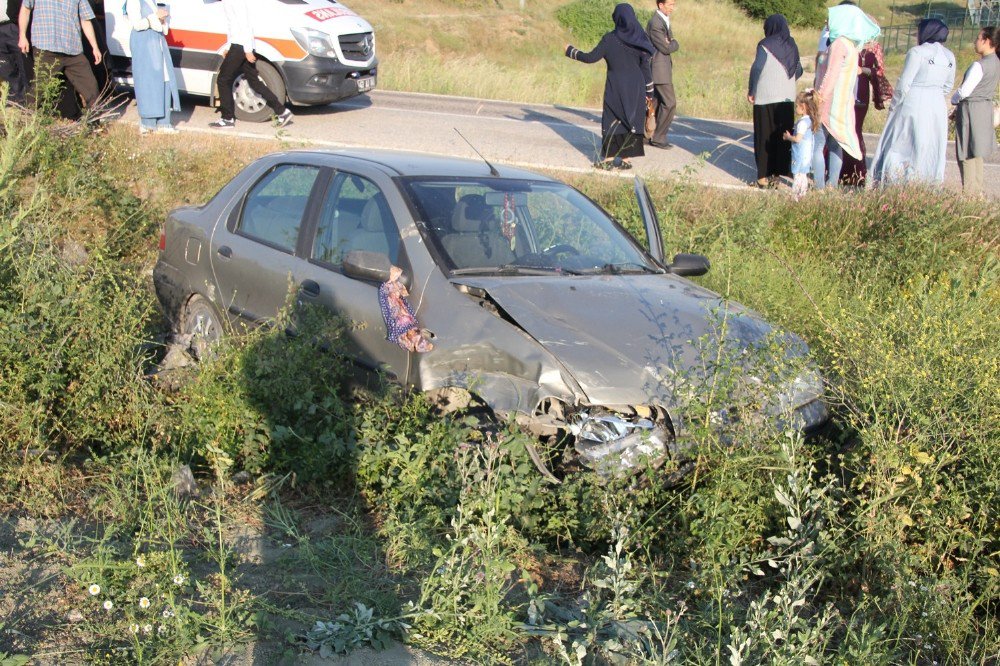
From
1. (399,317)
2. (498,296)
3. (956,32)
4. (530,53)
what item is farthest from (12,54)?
(956,32)

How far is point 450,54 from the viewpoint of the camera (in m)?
38.3

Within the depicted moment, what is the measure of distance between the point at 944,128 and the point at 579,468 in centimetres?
764

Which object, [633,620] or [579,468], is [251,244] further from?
[633,620]

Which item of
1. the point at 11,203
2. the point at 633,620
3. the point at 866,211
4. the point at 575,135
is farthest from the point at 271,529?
the point at 575,135

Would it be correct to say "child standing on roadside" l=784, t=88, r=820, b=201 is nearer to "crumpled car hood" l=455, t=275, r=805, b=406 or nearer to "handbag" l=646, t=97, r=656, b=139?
"handbag" l=646, t=97, r=656, b=139

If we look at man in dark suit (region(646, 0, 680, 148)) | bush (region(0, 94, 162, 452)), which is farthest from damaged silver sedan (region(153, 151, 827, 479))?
man in dark suit (region(646, 0, 680, 148))

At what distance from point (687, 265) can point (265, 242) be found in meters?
2.55

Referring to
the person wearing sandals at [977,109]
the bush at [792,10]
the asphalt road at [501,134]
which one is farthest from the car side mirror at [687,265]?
the bush at [792,10]

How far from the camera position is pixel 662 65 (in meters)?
13.1

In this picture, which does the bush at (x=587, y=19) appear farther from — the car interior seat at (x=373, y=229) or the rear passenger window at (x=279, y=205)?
the car interior seat at (x=373, y=229)

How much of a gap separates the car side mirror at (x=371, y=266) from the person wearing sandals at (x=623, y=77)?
21.7 feet

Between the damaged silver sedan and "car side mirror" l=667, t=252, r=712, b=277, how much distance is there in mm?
12

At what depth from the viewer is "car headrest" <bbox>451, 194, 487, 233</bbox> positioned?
210 inches

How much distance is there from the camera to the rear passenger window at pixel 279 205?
594 centimetres
